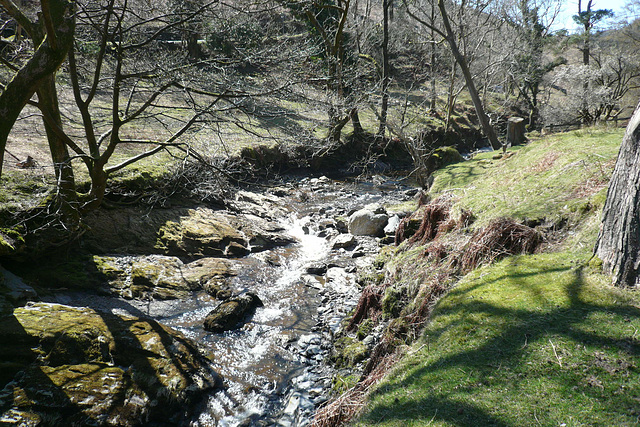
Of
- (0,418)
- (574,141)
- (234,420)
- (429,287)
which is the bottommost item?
(234,420)

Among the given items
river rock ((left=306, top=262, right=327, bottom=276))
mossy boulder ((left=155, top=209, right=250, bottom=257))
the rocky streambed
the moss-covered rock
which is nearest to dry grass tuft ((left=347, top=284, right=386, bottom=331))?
the moss-covered rock

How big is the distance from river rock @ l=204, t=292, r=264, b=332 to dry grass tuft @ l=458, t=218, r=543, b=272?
377 centimetres

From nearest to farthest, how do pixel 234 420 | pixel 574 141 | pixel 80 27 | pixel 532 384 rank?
pixel 532 384, pixel 234 420, pixel 80 27, pixel 574 141

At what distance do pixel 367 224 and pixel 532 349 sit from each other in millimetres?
7799

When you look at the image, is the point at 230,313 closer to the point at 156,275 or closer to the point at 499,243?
the point at 156,275

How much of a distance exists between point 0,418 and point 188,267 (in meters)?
4.57

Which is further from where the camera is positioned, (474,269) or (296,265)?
(296,265)

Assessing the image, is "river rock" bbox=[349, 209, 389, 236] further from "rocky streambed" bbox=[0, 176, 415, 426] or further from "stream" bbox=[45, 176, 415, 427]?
"stream" bbox=[45, 176, 415, 427]

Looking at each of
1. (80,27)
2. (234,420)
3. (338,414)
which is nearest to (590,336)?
(338,414)

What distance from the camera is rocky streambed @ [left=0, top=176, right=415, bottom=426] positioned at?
4.68 metres

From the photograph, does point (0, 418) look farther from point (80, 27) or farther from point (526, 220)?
point (526, 220)

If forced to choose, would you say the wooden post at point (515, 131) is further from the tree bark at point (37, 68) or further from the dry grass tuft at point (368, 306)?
the tree bark at point (37, 68)

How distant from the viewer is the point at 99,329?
5457mm

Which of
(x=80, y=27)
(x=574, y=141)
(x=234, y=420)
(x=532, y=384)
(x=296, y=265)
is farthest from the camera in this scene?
(x=296, y=265)
